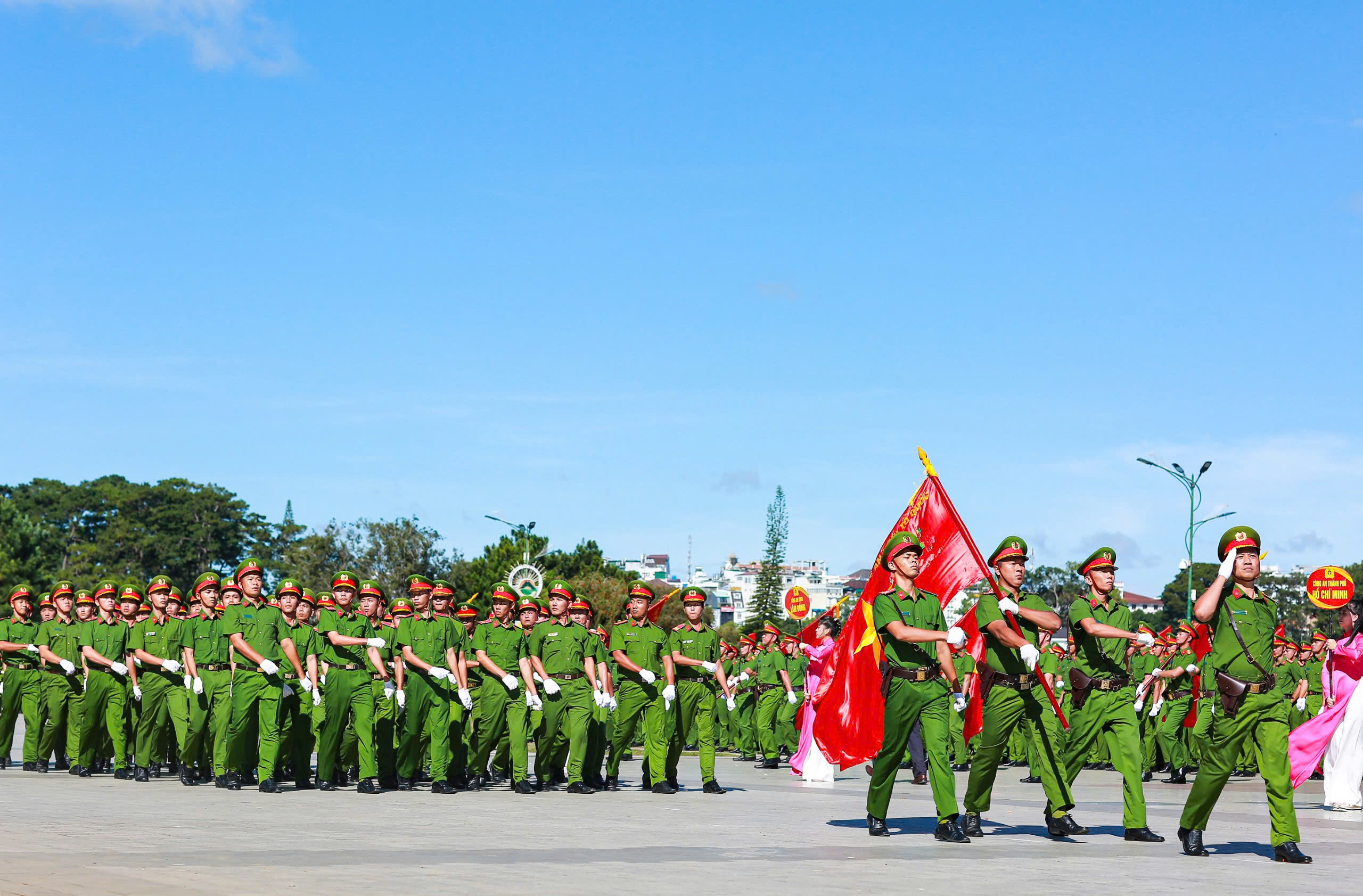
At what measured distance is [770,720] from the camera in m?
24.6

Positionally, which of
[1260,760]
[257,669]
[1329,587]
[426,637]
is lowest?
[1260,760]

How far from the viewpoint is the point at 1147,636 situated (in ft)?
43.4

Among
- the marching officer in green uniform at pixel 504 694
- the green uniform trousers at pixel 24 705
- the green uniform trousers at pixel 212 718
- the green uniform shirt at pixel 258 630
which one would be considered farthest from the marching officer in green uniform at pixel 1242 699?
the green uniform trousers at pixel 24 705

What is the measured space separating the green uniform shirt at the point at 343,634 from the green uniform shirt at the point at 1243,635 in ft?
27.3

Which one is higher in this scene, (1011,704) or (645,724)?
(1011,704)

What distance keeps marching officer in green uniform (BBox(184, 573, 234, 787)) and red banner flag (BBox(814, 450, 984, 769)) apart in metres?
6.36

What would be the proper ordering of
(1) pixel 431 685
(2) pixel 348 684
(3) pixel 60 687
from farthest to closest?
(3) pixel 60 687
(1) pixel 431 685
(2) pixel 348 684

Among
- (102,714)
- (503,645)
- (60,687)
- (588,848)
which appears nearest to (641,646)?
(503,645)

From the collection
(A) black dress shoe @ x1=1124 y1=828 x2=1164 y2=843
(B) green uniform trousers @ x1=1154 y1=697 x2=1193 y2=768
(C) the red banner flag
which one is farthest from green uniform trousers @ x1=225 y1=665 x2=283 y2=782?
(B) green uniform trousers @ x1=1154 y1=697 x2=1193 y2=768

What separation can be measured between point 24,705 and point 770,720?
10211 mm

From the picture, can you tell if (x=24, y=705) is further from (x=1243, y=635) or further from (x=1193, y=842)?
(x=1243, y=635)

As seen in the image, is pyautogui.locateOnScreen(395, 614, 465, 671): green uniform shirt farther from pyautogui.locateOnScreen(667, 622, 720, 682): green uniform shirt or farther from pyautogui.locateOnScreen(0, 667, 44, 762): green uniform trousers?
pyautogui.locateOnScreen(0, 667, 44, 762): green uniform trousers

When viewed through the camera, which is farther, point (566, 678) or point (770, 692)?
point (770, 692)

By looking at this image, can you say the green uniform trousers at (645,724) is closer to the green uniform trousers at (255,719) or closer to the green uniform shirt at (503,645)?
the green uniform shirt at (503,645)
